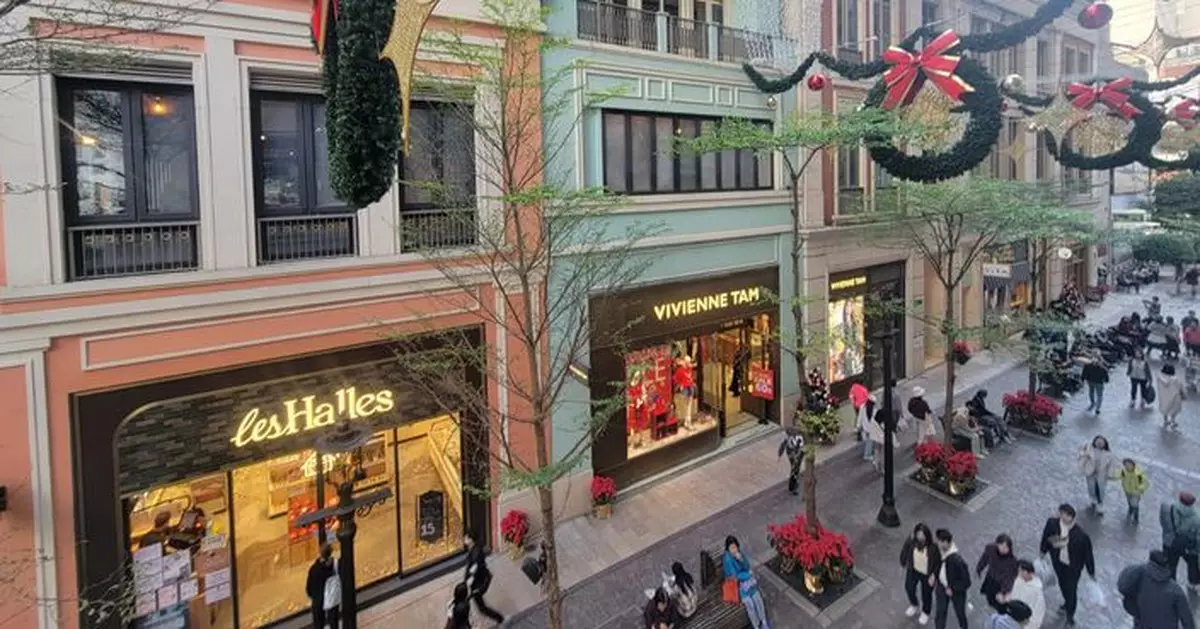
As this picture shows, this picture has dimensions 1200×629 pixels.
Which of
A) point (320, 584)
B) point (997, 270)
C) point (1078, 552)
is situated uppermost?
point (997, 270)

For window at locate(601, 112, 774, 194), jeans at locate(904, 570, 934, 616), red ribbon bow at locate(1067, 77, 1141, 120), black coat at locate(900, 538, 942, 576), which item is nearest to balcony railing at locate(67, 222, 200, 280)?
window at locate(601, 112, 774, 194)

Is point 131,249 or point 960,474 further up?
point 131,249

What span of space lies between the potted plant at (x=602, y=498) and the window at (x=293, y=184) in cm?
646

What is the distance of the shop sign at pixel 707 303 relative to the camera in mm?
13102

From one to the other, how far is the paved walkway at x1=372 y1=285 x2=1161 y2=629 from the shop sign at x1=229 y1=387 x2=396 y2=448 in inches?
123

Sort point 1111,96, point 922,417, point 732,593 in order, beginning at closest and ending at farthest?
point 1111,96 → point 732,593 → point 922,417

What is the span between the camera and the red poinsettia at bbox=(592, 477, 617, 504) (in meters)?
11.7

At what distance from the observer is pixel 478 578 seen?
876 cm

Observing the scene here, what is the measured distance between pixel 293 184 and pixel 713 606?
8.96 metres

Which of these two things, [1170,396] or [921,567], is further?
[1170,396]

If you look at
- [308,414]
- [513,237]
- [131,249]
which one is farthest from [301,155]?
[308,414]

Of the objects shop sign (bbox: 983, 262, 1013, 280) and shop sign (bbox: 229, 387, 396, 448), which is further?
shop sign (bbox: 983, 262, 1013, 280)

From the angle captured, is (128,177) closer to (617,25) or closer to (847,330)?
(617,25)

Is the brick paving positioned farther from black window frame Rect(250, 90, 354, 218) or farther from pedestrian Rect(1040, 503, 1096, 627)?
black window frame Rect(250, 90, 354, 218)
